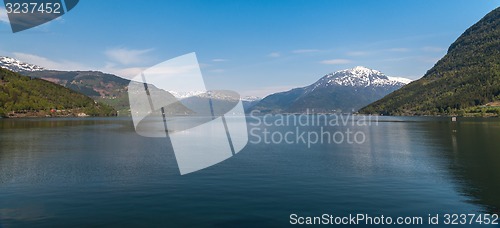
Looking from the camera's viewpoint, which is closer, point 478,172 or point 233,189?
point 233,189

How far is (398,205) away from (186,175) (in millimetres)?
30842

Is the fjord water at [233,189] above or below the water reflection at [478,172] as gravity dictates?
above

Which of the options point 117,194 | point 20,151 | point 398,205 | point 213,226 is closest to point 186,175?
point 117,194

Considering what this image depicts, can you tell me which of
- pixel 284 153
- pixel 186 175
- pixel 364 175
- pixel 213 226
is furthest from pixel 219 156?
pixel 213 226

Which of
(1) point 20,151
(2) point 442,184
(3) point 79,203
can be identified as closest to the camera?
(3) point 79,203

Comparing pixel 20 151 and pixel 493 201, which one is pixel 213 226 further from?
pixel 20 151

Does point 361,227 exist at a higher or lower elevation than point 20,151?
lower

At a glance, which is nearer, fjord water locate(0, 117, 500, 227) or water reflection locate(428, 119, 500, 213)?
fjord water locate(0, 117, 500, 227)

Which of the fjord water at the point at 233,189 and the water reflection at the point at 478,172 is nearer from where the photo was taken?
the fjord water at the point at 233,189

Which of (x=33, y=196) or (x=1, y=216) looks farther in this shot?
(x=33, y=196)

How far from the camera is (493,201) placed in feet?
128

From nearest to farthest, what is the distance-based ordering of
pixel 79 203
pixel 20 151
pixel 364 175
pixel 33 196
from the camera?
pixel 79 203, pixel 33 196, pixel 364 175, pixel 20 151

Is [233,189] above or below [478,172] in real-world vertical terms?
above

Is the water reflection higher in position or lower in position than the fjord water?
lower
